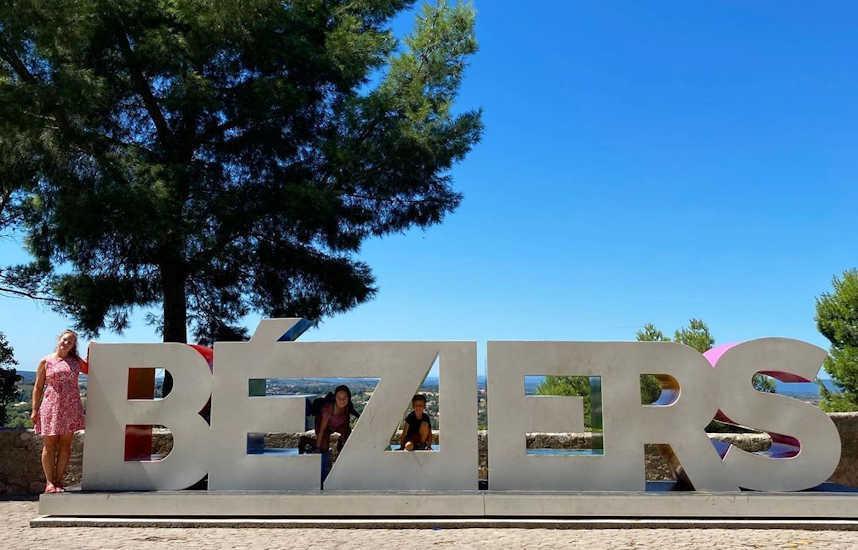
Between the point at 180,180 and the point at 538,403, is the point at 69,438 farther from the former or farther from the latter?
the point at 180,180

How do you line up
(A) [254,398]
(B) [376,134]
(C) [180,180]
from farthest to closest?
(B) [376,134]
(C) [180,180]
(A) [254,398]

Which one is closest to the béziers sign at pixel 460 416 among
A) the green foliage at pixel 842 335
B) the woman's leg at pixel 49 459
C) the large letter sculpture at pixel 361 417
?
the large letter sculpture at pixel 361 417

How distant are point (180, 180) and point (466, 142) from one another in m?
4.81

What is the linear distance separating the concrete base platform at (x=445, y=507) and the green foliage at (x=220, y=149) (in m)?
5.17

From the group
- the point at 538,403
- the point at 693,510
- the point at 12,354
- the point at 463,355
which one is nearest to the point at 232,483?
the point at 463,355

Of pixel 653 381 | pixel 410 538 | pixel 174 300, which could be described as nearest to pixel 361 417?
pixel 410 538

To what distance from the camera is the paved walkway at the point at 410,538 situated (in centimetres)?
504

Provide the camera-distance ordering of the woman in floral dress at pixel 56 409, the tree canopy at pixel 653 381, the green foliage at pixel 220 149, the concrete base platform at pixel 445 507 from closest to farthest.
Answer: the concrete base platform at pixel 445 507
the woman in floral dress at pixel 56 409
the green foliage at pixel 220 149
the tree canopy at pixel 653 381

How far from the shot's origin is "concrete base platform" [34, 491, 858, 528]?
572cm

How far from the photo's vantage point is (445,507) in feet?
18.9

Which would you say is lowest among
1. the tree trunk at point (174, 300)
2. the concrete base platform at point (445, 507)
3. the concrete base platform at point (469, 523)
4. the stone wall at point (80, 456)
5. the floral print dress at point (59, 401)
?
the concrete base platform at point (469, 523)

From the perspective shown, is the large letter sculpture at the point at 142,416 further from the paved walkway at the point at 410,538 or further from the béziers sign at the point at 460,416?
the paved walkway at the point at 410,538

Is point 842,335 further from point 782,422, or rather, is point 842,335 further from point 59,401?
point 59,401

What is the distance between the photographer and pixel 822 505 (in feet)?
18.9
